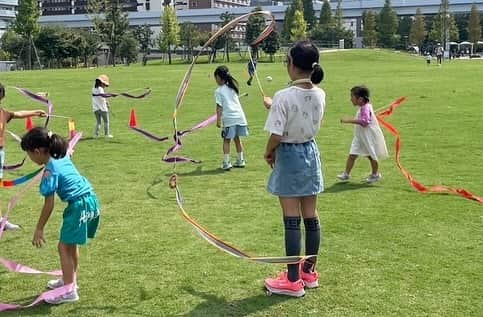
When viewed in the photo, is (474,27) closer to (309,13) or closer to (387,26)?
(387,26)

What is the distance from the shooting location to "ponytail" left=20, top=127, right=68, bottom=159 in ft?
15.9

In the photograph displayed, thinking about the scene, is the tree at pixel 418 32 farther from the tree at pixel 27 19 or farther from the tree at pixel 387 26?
the tree at pixel 27 19

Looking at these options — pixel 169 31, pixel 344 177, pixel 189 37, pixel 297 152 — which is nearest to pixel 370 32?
pixel 189 37

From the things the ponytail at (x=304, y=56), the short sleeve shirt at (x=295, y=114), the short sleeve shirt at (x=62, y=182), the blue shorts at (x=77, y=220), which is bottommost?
the blue shorts at (x=77, y=220)

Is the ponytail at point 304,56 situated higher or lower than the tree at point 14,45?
lower

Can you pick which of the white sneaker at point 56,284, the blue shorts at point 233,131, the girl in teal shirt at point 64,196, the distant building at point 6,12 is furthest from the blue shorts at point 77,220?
the distant building at point 6,12

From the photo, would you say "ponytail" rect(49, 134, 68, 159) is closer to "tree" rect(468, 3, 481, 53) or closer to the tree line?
the tree line

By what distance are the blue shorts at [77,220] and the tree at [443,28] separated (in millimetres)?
100203

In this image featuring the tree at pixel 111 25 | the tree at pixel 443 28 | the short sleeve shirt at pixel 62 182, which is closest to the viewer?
the short sleeve shirt at pixel 62 182

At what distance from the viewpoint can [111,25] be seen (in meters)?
81.4

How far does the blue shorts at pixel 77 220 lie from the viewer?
16.4 feet

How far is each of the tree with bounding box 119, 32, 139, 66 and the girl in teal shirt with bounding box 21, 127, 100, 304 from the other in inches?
3236

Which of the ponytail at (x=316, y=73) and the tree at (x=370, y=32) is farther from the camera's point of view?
the tree at (x=370, y=32)

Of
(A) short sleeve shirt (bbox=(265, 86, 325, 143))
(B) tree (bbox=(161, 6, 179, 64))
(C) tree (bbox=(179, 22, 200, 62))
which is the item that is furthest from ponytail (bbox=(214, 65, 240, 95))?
(C) tree (bbox=(179, 22, 200, 62))
